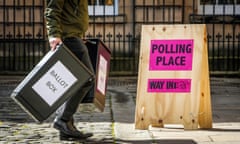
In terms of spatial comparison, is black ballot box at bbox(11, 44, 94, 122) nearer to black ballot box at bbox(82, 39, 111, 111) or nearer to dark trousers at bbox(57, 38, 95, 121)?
dark trousers at bbox(57, 38, 95, 121)

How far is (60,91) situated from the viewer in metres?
6.32

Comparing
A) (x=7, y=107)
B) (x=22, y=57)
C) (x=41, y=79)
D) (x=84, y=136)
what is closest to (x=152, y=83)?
(x=84, y=136)

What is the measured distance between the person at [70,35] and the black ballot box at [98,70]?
0.74 feet

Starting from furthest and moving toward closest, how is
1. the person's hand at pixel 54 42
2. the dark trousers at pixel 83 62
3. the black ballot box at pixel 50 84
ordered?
the dark trousers at pixel 83 62 → the person's hand at pixel 54 42 → the black ballot box at pixel 50 84

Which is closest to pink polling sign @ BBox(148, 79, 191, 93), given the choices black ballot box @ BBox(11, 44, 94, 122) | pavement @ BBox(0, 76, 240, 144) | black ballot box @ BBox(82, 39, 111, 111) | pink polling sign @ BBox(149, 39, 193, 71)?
pink polling sign @ BBox(149, 39, 193, 71)

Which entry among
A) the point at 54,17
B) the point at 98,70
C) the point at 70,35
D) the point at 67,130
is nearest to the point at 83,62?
the point at 70,35

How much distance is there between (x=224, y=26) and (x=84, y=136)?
9.42m

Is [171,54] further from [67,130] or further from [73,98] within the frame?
[67,130]

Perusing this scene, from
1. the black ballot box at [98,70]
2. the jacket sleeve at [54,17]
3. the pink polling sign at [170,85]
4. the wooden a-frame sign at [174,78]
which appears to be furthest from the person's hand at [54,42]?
the pink polling sign at [170,85]

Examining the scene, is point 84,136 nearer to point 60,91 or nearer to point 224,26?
point 60,91

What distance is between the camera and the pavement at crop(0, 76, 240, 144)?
6.89m

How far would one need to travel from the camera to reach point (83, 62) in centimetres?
664

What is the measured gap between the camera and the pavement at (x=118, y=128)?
689 cm

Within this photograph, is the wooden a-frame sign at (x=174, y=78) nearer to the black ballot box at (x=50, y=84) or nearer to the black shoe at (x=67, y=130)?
the black shoe at (x=67, y=130)
